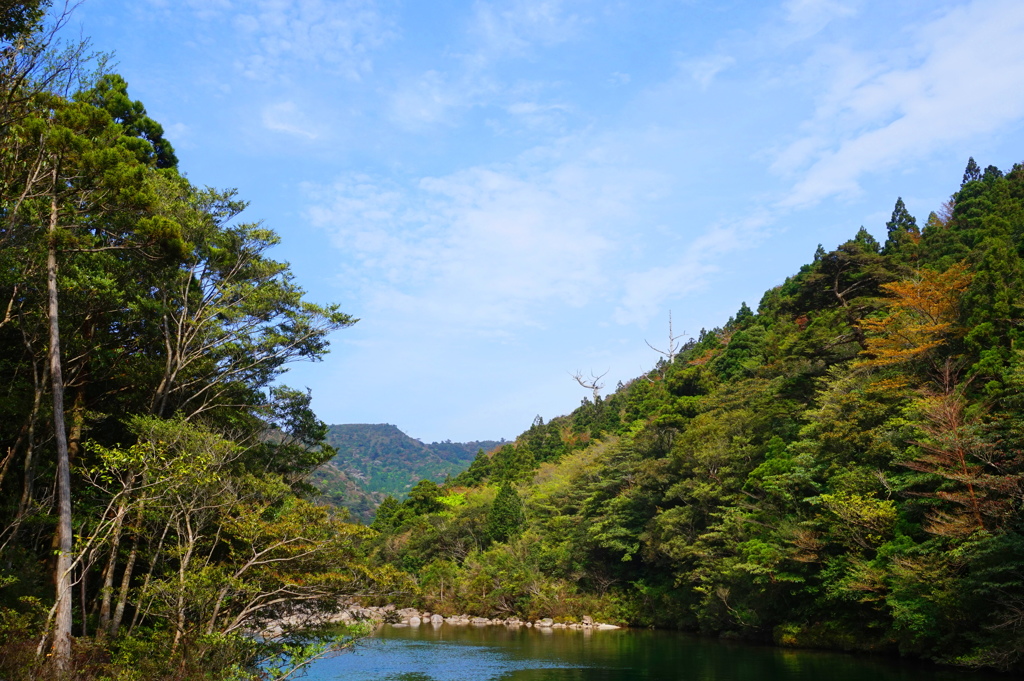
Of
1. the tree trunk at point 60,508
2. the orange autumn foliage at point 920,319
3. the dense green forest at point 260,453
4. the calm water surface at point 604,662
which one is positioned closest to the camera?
the tree trunk at point 60,508

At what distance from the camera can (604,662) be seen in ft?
75.4

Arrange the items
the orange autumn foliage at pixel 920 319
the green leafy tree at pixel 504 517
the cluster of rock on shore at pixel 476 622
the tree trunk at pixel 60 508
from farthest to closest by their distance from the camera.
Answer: the green leafy tree at pixel 504 517, the cluster of rock on shore at pixel 476 622, the orange autumn foliage at pixel 920 319, the tree trunk at pixel 60 508

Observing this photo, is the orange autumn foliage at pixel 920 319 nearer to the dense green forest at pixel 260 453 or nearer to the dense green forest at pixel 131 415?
the dense green forest at pixel 260 453

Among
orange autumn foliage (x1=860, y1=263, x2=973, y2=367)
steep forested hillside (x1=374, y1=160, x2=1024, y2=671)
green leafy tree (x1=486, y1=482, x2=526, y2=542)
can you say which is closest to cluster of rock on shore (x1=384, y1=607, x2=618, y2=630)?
steep forested hillside (x1=374, y1=160, x2=1024, y2=671)

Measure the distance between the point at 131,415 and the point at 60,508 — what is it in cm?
401

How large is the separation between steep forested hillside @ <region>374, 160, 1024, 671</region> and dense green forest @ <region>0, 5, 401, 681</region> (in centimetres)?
609

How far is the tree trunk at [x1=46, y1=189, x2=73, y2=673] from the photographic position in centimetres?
958

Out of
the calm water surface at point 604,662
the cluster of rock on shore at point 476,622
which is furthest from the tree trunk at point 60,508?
the cluster of rock on shore at point 476,622

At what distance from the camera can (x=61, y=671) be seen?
9039 millimetres

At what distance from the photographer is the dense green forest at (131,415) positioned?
402 inches

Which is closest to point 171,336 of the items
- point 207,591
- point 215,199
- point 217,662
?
point 215,199

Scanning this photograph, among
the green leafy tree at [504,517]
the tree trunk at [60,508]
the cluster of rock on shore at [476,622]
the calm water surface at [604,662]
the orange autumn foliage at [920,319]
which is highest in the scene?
the orange autumn foliage at [920,319]

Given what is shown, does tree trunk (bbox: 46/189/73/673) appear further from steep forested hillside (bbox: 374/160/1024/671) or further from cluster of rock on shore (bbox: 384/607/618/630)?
cluster of rock on shore (bbox: 384/607/618/630)

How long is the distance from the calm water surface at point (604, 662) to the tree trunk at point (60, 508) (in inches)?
291
